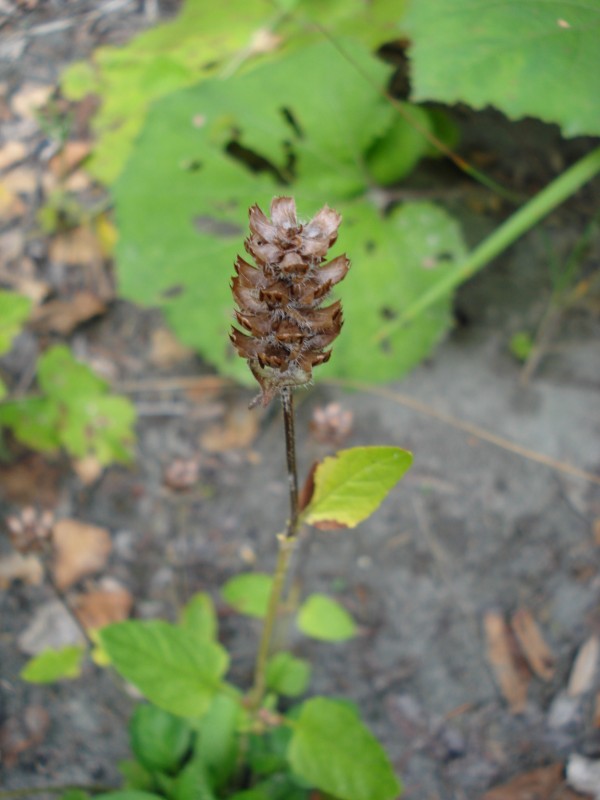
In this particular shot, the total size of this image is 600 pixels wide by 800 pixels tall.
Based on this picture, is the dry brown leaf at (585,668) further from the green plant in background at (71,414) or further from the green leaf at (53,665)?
the green plant in background at (71,414)

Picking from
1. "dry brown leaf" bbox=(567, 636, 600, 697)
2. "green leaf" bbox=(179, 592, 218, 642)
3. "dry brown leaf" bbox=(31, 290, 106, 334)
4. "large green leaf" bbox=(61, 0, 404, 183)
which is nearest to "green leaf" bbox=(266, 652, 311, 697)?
"green leaf" bbox=(179, 592, 218, 642)

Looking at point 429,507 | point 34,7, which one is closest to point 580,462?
point 429,507

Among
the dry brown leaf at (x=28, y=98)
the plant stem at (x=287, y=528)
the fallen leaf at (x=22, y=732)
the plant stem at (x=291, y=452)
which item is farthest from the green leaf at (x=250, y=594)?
the dry brown leaf at (x=28, y=98)

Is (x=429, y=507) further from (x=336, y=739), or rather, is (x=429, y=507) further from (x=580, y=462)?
(x=336, y=739)

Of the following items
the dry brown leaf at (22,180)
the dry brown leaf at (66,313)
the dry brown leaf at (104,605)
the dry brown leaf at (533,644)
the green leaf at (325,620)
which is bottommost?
the dry brown leaf at (533,644)

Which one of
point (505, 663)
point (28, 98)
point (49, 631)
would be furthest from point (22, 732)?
point (28, 98)

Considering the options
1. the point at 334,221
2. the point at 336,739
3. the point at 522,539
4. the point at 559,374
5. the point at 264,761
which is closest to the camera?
the point at 334,221
